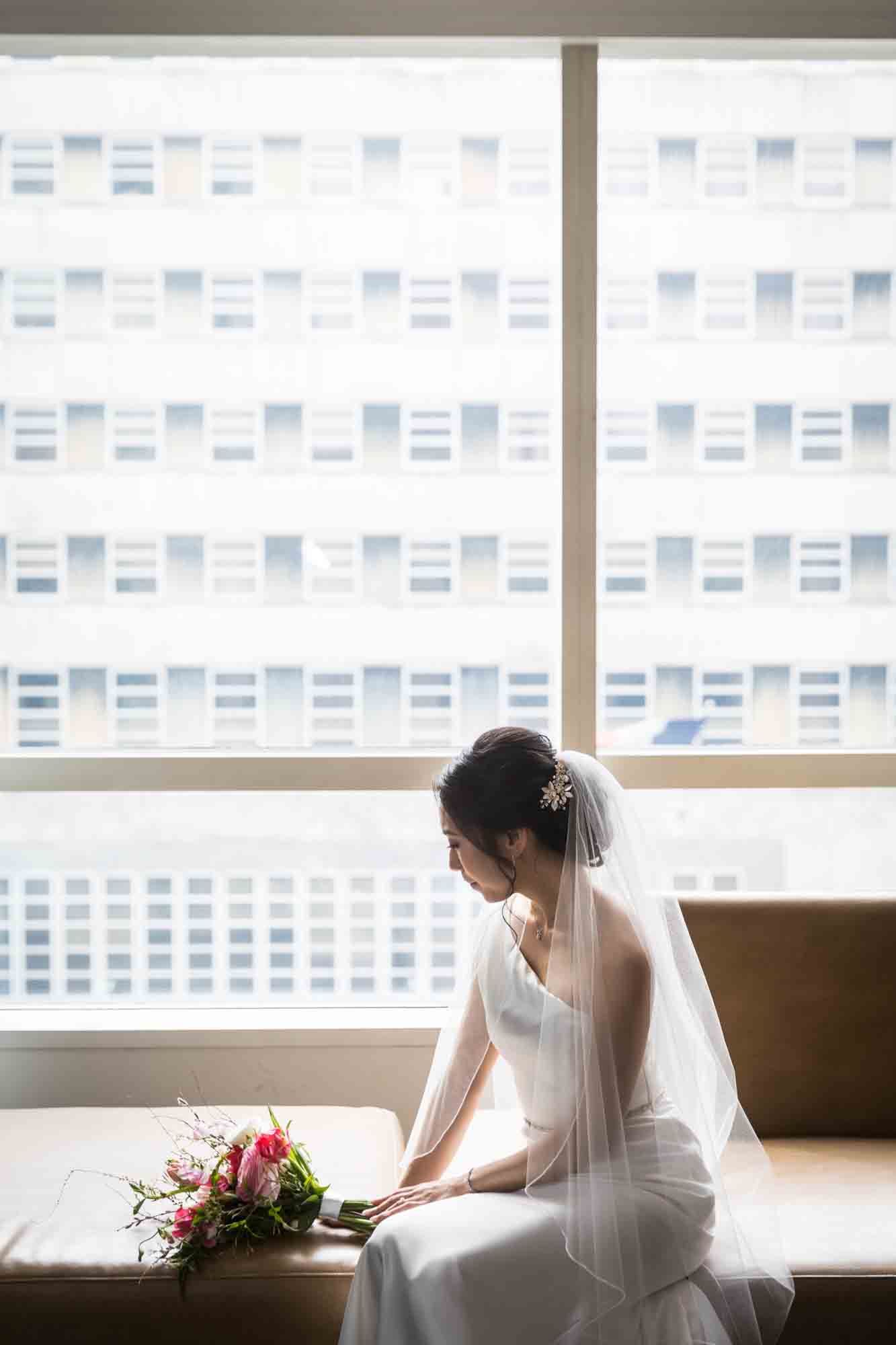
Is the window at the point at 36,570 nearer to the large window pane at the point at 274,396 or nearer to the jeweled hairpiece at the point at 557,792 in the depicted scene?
the large window pane at the point at 274,396

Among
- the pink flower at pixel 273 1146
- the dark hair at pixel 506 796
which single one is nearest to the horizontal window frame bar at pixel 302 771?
the dark hair at pixel 506 796

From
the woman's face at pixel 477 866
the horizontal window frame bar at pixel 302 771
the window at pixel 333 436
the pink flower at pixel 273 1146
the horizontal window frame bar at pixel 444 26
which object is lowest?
the pink flower at pixel 273 1146

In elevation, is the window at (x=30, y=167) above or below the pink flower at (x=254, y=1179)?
above

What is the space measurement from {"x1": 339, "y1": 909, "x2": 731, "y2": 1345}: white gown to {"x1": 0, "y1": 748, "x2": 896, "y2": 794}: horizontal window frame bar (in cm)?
115

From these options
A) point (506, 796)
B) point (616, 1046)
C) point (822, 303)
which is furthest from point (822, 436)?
point (616, 1046)

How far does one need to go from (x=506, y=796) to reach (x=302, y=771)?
99 cm

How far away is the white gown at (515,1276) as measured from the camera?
5.82 feet

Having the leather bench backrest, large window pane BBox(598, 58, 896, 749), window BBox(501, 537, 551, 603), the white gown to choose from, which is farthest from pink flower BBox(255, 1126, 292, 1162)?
window BBox(501, 537, 551, 603)

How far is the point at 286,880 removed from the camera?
303cm

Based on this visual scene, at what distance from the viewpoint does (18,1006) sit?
305cm

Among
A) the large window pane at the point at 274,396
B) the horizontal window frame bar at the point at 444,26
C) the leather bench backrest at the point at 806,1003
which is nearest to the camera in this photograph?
the leather bench backrest at the point at 806,1003

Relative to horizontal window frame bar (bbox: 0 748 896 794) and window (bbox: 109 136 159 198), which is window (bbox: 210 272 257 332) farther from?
horizontal window frame bar (bbox: 0 748 896 794)

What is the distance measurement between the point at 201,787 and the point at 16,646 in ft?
2.03

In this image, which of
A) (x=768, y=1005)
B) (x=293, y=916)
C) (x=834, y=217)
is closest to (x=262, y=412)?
(x=293, y=916)
